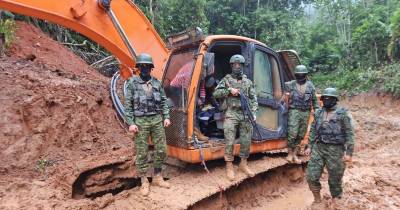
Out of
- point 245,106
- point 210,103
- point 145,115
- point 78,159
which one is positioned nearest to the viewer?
point 145,115

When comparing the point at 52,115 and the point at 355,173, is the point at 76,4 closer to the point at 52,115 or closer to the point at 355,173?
the point at 52,115

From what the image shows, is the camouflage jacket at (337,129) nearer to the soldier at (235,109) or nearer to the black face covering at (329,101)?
the black face covering at (329,101)

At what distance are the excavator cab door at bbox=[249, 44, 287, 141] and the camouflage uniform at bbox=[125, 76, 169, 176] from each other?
5.26 ft

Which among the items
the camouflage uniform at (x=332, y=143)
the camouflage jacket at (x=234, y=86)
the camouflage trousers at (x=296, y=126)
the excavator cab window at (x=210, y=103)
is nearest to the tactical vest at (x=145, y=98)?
the excavator cab window at (x=210, y=103)

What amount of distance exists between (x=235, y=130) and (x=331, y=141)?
4.22 feet

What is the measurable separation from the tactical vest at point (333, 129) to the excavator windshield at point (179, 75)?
1902 millimetres

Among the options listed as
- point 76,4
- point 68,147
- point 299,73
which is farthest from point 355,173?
point 76,4

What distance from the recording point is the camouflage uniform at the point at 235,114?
5.19 m

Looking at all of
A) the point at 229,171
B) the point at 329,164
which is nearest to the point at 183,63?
the point at 229,171

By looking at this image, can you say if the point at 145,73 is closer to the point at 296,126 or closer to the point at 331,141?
the point at 331,141

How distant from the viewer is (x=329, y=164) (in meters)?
5.15

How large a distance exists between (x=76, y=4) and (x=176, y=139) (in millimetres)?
2120

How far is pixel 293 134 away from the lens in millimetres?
6324

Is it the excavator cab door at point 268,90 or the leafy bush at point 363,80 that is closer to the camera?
the excavator cab door at point 268,90
